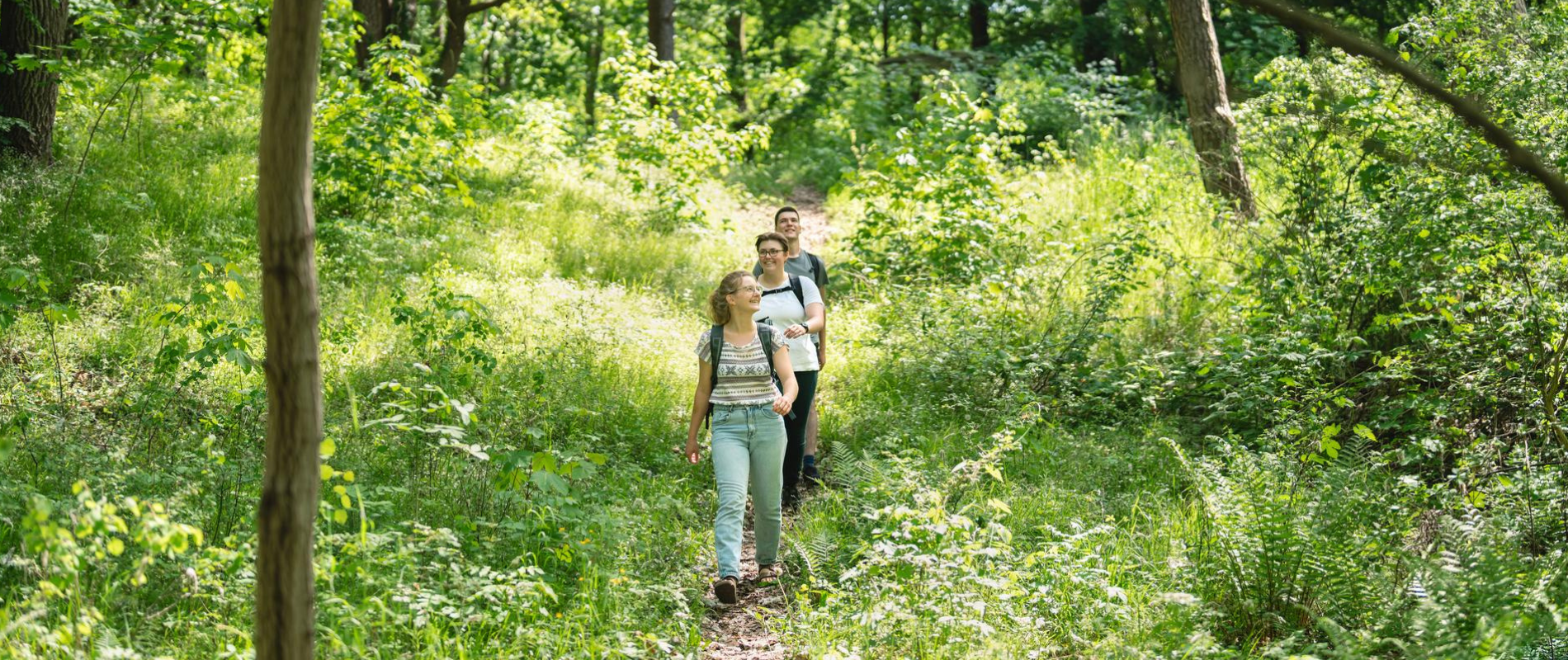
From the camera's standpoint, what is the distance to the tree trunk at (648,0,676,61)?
19.0 metres

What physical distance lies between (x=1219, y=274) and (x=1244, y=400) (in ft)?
15.0

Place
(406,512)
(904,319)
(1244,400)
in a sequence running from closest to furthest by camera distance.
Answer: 1. (406,512)
2. (1244,400)
3. (904,319)

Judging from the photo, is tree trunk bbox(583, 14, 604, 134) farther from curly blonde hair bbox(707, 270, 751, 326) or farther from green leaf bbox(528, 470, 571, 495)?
green leaf bbox(528, 470, 571, 495)

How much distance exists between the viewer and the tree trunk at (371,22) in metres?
15.8

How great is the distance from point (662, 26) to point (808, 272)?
11797mm

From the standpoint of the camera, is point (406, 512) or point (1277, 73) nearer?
point (406, 512)

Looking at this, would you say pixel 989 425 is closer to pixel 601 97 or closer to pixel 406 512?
pixel 406 512

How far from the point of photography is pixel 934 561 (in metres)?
5.41

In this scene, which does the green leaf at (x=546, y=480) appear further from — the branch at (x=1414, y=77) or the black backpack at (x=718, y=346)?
the branch at (x=1414, y=77)

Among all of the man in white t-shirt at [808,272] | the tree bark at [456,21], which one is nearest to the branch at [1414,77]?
the man in white t-shirt at [808,272]

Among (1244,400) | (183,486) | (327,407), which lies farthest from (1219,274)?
(183,486)

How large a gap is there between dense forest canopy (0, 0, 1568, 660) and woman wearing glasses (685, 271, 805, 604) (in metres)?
0.38

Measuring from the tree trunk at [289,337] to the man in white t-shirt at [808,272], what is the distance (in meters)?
5.11

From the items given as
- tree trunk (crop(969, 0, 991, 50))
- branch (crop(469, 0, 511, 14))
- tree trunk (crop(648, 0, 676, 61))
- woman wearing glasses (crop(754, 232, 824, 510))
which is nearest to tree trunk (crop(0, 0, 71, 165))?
branch (crop(469, 0, 511, 14))
